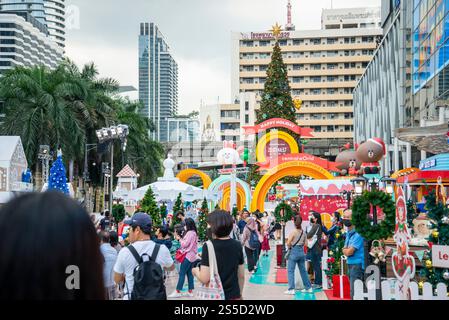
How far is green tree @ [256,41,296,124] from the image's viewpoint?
56.7m

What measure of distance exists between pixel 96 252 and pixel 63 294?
161mm

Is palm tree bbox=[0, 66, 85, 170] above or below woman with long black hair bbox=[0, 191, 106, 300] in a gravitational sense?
above

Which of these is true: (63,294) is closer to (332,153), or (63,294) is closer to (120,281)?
(120,281)

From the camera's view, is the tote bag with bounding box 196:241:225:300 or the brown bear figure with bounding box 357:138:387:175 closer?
the tote bag with bounding box 196:241:225:300

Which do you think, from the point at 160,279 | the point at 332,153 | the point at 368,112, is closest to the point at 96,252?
the point at 160,279

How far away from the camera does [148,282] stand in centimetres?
571

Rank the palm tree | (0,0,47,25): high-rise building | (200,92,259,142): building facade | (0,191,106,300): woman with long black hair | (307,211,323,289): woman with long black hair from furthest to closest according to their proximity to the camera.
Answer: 1. (0,0,47,25): high-rise building
2. (200,92,259,142): building facade
3. the palm tree
4. (307,211,323,289): woman with long black hair
5. (0,191,106,300): woman with long black hair

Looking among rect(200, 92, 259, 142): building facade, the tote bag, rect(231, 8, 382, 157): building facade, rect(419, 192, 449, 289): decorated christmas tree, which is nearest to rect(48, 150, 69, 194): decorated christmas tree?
rect(419, 192, 449, 289): decorated christmas tree

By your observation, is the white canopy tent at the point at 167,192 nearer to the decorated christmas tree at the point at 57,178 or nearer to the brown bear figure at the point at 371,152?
the decorated christmas tree at the point at 57,178

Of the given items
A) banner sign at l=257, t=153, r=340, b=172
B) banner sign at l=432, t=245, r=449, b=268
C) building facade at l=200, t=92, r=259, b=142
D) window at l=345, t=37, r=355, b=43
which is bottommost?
banner sign at l=432, t=245, r=449, b=268

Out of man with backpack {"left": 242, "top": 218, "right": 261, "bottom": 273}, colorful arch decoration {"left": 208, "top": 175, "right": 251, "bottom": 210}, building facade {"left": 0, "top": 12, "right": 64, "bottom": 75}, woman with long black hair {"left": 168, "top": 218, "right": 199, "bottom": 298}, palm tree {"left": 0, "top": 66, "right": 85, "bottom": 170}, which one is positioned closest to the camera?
woman with long black hair {"left": 168, "top": 218, "right": 199, "bottom": 298}

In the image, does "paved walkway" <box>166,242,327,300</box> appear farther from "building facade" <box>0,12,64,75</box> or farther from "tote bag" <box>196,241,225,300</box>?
"building facade" <box>0,12,64,75</box>

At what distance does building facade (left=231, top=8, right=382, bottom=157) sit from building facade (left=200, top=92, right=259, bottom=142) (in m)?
3.18

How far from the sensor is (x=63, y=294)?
198 centimetres
